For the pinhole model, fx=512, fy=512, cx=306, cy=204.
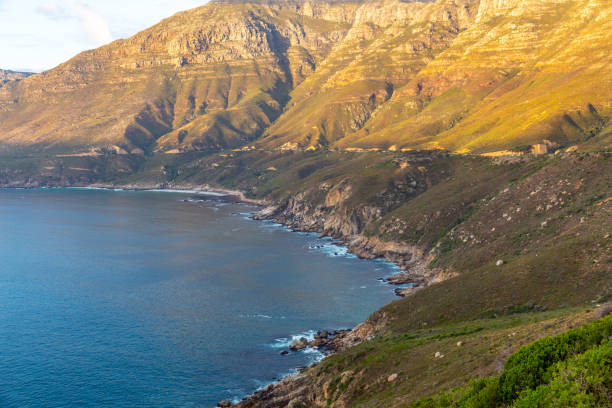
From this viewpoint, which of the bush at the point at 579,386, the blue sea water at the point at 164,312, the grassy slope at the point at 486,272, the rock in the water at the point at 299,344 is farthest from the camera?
the rock in the water at the point at 299,344

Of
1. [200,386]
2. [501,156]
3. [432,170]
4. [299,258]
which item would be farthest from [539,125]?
[200,386]

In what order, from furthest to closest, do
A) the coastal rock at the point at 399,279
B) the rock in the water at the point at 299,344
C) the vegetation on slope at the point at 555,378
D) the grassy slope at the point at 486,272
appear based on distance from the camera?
the coastal rock at the point at 399,279 < the rock in the water at the point at 299,344 < the grassy slope at the point at 486,272 < the vegetation on slope at the point at 555,378

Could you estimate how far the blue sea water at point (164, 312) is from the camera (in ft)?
233

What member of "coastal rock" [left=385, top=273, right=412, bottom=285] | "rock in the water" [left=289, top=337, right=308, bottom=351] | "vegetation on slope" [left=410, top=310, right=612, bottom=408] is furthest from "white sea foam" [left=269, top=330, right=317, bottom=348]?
"vegetation on slope" [left=410, top=310, right=612, bottom=408]

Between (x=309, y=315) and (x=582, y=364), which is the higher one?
(x=582, y=364)

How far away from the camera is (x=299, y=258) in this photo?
148 meters

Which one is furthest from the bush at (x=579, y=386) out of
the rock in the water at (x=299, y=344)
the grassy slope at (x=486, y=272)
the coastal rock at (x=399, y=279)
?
the coastal rock at (x=399, y=279)

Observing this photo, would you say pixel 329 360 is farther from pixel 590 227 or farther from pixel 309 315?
pixel 590 227

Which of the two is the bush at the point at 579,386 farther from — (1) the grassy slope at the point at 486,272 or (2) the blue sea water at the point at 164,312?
(2) the blue sea water at the point at 164,312

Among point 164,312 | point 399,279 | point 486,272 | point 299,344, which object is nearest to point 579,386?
point 299,344

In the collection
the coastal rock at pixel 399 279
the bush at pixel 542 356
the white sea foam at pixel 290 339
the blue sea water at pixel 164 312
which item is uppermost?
the bush at pixel 542 356

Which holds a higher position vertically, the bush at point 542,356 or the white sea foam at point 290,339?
the bush at point 542,356

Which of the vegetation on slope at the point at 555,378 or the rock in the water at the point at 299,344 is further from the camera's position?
the rock in the water at the point at 299,344

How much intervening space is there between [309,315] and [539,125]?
128 metres
